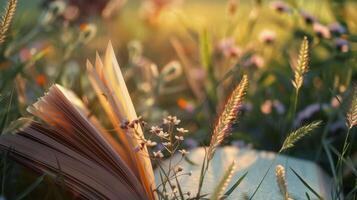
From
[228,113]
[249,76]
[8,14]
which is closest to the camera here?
[228,113]

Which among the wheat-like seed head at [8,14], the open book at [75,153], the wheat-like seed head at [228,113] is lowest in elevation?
the wheat-like seed head at [228,113]

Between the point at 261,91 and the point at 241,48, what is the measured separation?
0.76 ft

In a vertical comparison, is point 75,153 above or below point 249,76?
below

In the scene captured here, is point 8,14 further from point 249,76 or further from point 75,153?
point 249,76

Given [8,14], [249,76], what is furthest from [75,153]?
[249,76]

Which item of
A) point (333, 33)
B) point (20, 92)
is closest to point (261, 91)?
point (333, 33)

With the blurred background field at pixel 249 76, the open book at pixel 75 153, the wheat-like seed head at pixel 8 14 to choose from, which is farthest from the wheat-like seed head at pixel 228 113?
the blurred background field at pixel 249 76

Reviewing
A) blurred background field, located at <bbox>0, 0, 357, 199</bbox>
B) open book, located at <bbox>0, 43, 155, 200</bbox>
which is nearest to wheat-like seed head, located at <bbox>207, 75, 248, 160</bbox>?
open book, located at <bbox>0, 43, 155, 200</bbox>

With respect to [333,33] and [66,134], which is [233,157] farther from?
[333,33]

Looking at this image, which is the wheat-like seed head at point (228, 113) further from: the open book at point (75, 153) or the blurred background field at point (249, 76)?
the blurred background field at point (249, 76)

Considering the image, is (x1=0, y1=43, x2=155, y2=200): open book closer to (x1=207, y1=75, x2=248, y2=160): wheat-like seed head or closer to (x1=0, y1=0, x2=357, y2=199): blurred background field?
(x1=207, y1=75, x2=248, y2=160): wheat-like seed head

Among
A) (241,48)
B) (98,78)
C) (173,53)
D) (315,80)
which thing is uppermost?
(173,53)

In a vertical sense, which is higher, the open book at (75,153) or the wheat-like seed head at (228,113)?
the open book at (75,153)

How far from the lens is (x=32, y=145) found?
3.87 ft
